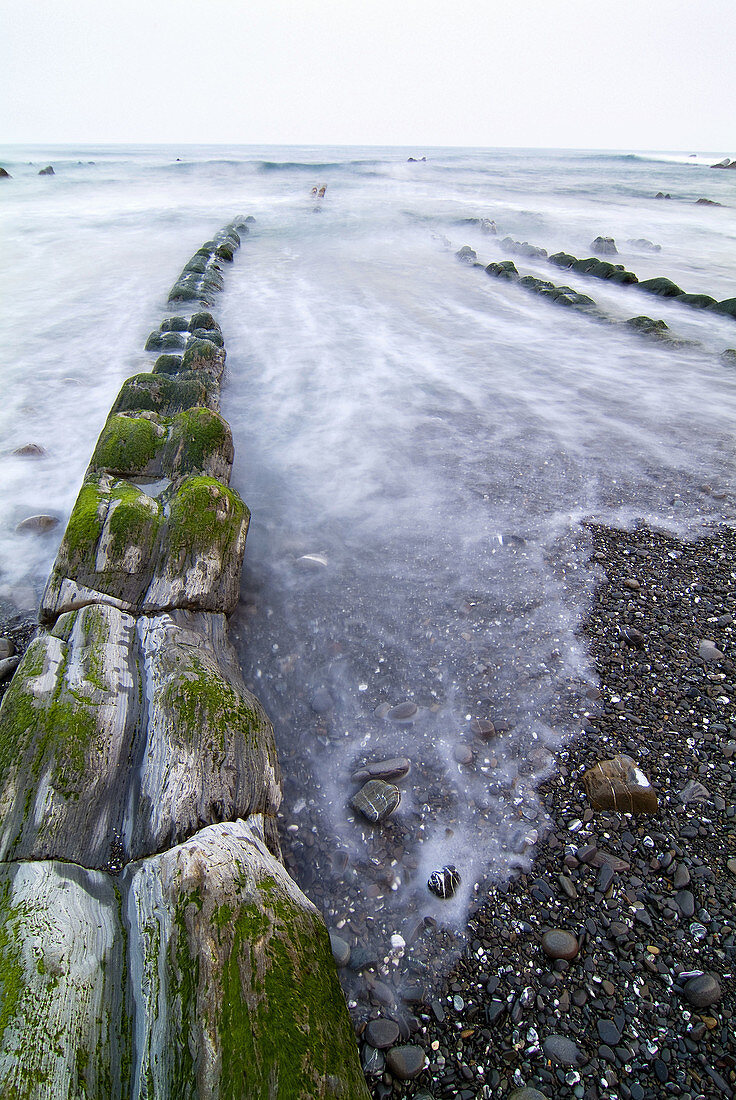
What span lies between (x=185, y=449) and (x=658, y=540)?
344cm

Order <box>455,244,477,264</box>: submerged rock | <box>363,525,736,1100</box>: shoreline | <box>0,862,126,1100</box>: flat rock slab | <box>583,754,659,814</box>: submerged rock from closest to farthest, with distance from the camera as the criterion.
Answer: <box>0,862,126,1100</box>: flat rock slab → <box>363,525,736,1100</box>: shoreline → <box>583,754,659,814</box>: submerged rock → <box>455,244,477,264</box>: submerged rock

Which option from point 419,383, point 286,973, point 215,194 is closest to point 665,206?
point 215,194

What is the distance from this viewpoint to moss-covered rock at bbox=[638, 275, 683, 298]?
10.2 meters

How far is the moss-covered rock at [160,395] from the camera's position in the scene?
4.93 meters

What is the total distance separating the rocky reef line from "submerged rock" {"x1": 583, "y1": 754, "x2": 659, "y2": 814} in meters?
1.24

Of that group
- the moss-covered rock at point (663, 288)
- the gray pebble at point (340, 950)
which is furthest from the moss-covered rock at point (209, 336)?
the moss-covered rock at point (663, 288)

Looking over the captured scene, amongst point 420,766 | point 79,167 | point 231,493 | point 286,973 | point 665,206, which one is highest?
point 79,167

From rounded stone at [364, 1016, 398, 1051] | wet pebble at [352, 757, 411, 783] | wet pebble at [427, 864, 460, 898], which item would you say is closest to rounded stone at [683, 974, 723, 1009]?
wet pebble at [427, 864, 460, 898]

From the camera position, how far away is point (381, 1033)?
1770 mm

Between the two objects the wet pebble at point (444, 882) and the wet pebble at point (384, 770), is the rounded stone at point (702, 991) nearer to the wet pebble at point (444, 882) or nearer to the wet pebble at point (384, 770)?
the wet pebble at point (444, 882)

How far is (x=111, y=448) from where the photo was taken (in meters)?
4.10

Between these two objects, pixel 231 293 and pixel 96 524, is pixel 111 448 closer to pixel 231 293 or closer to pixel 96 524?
pixel 96 524

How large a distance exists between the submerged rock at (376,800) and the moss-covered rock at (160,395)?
369 cm

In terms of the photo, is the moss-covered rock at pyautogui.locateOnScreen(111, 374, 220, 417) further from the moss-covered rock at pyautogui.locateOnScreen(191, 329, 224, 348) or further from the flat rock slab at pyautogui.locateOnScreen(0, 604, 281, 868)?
the flat rock slab at pyautogui.locateOnScreen(0, 604, 281, 868)
